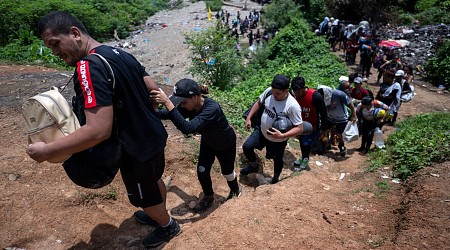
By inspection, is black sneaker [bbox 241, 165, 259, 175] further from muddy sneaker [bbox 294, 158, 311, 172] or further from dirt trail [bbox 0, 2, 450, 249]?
muddy sneaker [bbox 294, 158, 311, 172]

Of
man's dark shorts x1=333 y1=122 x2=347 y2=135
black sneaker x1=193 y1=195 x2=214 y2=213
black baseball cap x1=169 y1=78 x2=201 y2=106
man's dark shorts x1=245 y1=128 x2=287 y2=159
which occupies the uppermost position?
black baseball cap x1=169 y1=78 x2=201 y2=106

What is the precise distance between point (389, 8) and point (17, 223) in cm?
2257

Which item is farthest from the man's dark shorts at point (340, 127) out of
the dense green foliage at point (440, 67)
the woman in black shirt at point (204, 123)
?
the dense green foliage at point (440, 67)

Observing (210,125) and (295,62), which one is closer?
(210,125)

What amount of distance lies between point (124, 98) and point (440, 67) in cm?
1312

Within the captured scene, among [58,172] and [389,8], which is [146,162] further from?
[389,8]

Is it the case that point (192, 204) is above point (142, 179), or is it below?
below

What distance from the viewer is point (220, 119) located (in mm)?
3330

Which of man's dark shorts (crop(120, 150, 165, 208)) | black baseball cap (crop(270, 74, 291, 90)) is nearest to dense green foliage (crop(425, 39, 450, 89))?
black baseball cap (crop(270, 74, 291, 90))

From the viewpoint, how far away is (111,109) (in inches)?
80.5

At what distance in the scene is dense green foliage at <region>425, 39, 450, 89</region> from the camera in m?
11.7

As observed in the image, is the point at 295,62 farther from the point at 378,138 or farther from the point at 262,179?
the point at 262,179

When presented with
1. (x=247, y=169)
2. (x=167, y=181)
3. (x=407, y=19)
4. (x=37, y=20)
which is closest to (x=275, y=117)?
(x=247, y=169)

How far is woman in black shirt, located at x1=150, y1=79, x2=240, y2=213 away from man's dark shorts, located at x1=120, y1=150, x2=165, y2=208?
434mm
